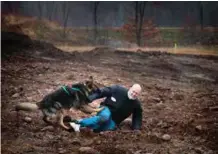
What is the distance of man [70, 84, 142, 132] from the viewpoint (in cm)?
713

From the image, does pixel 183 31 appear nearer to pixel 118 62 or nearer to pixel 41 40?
pixel 118 62

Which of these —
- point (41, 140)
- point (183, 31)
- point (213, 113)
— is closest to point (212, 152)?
point (213, 113)

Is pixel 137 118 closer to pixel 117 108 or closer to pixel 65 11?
pixel 117 108

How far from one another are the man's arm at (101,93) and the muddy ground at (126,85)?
21cm

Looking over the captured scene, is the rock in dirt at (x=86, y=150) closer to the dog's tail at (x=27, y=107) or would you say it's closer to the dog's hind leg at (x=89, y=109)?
the dog's hind leg at (x=89, y=109)

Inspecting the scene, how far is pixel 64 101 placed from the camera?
23.0 feet

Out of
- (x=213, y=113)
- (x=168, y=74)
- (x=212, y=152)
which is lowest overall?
(x=212, y=152)

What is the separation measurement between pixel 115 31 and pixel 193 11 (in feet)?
4.05

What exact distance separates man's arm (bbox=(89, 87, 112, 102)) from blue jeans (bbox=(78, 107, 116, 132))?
20 centimetres

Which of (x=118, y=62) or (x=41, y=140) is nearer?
(x=41, y=140)

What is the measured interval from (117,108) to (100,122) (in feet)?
1.04

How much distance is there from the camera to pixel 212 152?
23.5 ft

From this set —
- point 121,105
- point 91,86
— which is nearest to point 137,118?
point 121,105

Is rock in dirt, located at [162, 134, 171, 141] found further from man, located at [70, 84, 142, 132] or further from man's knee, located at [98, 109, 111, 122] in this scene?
man's knee, located at [98, 109, 111, 122]
